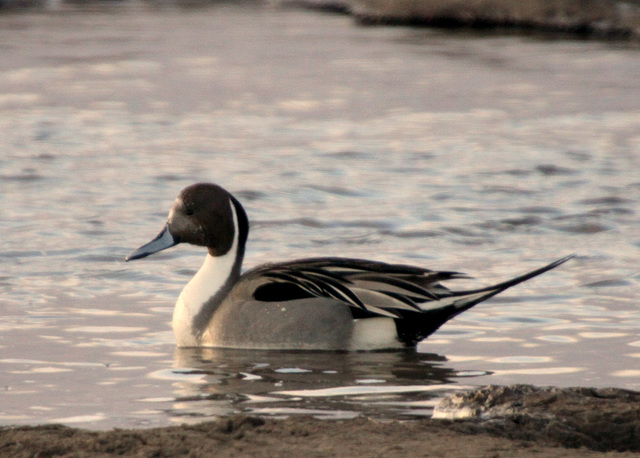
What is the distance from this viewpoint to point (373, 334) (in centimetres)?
720

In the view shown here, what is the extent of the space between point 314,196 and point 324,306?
4.66 meters

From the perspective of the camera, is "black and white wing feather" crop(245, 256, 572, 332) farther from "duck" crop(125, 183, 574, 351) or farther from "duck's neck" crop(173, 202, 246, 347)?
"duck's neck" crop(173, 202, 246, 347)

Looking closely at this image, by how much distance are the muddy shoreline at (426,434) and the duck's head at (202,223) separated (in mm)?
2534

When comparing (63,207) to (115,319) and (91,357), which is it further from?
(91,357)

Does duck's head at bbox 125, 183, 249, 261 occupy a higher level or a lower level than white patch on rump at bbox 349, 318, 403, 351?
higher

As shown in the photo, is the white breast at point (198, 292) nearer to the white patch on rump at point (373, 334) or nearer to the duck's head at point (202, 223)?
the duck's head at point (202, 223)

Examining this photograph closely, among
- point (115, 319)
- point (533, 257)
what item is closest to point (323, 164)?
point (533, 257)

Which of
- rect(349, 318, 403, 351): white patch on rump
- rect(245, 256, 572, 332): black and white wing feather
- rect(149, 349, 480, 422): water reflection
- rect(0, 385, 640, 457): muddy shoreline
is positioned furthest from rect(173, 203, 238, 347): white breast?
rect(0, 385, 640, 457): muddy shoreline

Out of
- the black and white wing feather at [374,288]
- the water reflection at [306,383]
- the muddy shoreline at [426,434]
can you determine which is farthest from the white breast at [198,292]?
the muddy shoreline at [426,434]

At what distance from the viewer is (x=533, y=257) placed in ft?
30.6

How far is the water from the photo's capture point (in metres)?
6.50

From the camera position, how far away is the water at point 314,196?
256 inches

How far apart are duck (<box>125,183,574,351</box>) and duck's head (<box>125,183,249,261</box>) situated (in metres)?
0.29

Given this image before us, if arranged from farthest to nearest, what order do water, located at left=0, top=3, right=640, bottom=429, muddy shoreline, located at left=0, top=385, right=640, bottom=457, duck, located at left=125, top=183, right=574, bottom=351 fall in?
duck, located at left=125, top=183, right=574, bottom=351
water, located at left=0, top=3, right=640, bottom=429
muddy shoreline, located at left=0, top=385, right=640, bottom=457
